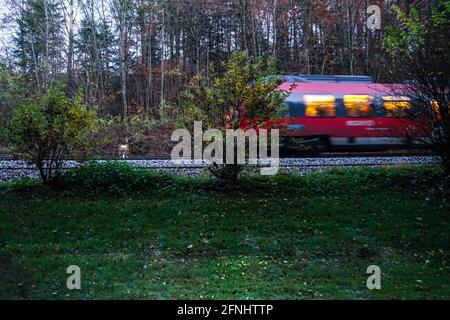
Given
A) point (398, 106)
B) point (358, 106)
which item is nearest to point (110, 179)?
point (398, 106)

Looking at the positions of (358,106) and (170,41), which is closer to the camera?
(358,106)

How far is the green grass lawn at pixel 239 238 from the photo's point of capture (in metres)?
5.84

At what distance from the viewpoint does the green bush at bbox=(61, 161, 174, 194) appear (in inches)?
387

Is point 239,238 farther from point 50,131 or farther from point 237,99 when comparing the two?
point 50,131

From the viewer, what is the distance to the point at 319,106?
1619cm

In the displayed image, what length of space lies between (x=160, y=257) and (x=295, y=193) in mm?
3923

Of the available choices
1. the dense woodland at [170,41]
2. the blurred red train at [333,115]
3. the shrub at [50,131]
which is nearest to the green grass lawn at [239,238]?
the shrub at [50,131]

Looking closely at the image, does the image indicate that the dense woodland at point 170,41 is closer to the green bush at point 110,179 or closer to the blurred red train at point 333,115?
the blurred red train at point 333,115

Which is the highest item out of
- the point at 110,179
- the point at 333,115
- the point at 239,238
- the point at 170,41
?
the point at 170,41

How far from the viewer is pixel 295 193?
981 cm

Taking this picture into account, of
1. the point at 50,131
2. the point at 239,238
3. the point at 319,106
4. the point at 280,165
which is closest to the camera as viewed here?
the point at 239,238

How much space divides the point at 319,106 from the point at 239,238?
966cm
